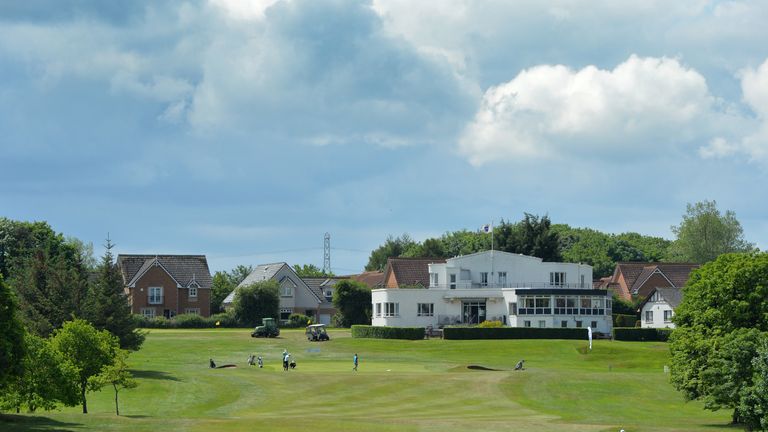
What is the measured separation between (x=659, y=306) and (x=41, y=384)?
91458 mm

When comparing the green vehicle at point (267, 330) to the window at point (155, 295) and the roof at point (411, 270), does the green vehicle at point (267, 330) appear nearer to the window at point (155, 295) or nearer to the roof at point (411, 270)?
the roof at point (411, 270)

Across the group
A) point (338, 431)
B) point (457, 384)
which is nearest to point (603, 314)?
point (457, 384)

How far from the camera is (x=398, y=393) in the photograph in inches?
2539

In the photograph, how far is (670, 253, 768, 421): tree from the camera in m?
51.6

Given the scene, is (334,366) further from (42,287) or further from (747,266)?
(747,266)

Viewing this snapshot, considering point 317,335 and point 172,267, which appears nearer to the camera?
point 317,335

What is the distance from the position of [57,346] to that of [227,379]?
731 inches

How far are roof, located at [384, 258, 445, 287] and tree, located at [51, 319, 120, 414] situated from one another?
7431 cm

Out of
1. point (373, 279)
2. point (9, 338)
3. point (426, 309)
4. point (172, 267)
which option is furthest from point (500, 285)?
point (9, 338)

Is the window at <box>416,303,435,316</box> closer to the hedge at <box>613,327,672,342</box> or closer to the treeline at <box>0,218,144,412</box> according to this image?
the hedge at <box>613,327,672,342</box>

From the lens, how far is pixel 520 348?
9562cm

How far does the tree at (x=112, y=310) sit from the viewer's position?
75688 millimetres

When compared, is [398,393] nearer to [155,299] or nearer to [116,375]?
[116,375]

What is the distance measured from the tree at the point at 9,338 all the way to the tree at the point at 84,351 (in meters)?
8.28
